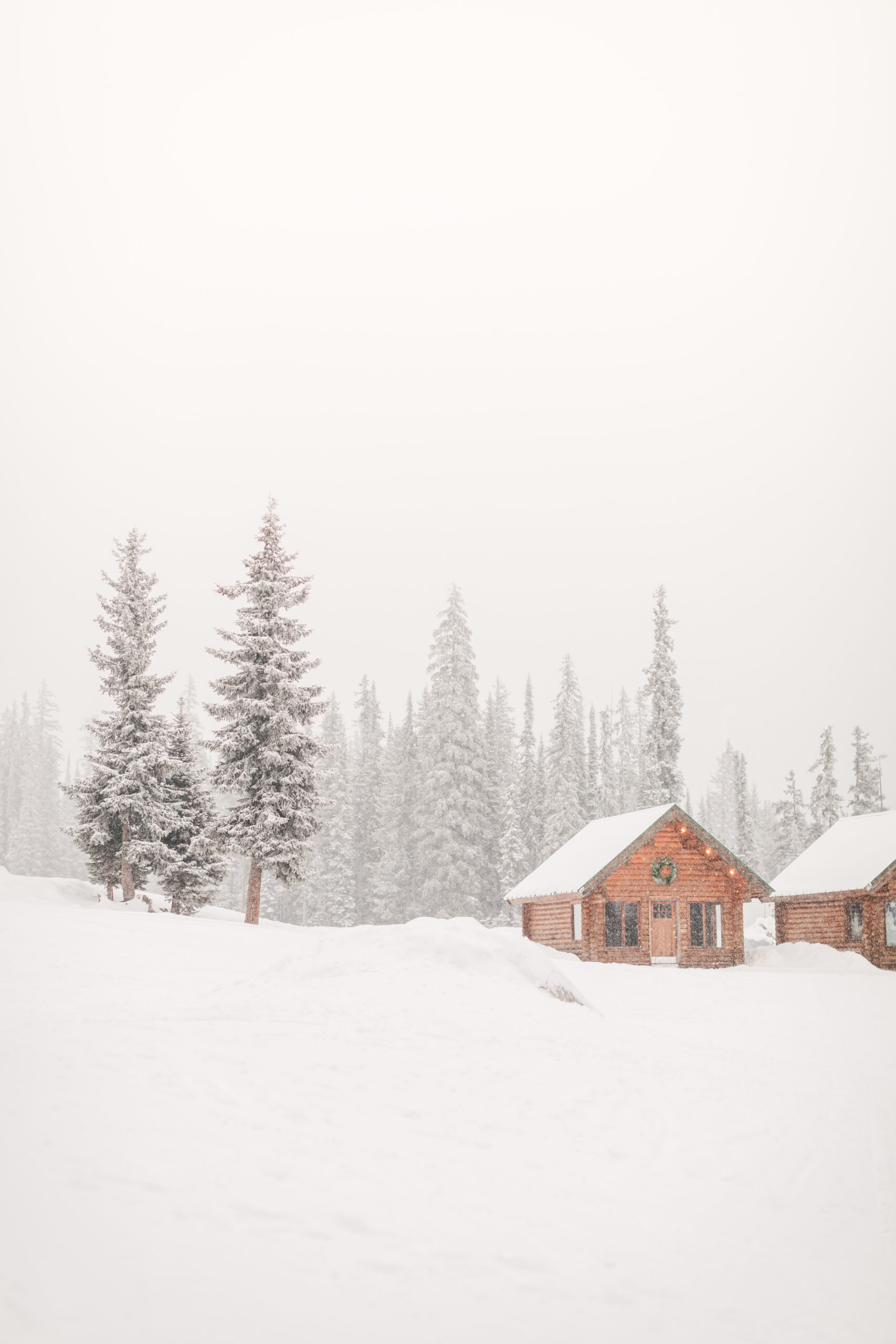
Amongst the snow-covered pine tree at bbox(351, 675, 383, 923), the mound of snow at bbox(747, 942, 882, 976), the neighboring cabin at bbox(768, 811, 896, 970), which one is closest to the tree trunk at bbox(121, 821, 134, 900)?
the mound of snow at bbox(747, 942, 882, 976)

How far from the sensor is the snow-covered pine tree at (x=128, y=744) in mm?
29484

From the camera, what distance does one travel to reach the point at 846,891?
1329 inches

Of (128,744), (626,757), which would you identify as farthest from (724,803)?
(128,744)

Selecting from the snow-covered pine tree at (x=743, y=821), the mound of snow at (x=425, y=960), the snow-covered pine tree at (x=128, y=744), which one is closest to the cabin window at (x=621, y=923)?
the snow-covered pine tree at (x=128, y=744)

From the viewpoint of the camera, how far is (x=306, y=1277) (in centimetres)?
521

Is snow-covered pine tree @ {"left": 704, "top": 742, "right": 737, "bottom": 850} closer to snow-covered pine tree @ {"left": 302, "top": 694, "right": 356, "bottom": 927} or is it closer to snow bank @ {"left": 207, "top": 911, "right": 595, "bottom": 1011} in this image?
snow-covered pine tree @ {"left": 302, "top": 694, "right": 356, "bottom": 927}

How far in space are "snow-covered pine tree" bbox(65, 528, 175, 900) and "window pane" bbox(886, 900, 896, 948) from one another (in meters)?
27.8

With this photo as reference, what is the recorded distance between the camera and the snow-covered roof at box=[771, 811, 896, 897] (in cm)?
3397

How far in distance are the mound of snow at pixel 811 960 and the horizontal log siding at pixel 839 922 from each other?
0.53 metres

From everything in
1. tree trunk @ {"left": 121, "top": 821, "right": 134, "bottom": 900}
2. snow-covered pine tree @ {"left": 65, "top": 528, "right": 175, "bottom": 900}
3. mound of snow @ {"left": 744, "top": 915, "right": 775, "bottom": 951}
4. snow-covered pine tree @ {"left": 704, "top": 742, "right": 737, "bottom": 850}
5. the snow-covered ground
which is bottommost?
mound of snow @ {"left": 744, "top": 915, "right": 775, "bottom": 951}

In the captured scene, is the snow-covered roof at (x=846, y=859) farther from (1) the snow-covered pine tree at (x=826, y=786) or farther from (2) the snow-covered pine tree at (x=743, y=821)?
(2) the snow-covered pine tree at (x=743, y=821)

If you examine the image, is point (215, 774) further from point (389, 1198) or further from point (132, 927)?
point (389, 1198)

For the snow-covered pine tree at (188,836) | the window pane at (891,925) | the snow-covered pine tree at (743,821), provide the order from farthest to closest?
the snow-covered pine tree at (743,821)
the window pane at (891,925)
the snow-covered pine tree at (188,836)

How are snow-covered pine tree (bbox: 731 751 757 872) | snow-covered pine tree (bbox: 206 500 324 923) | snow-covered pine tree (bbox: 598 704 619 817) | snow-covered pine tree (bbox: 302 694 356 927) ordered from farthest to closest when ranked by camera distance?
snow-covered pine tree (bbox: 731 751 757 872), snow-covered pine tree (bbox: 598 704 619 817), snow-covered pine tree (bbox: 302 694 356 927), snow-covered pine tree (bbox: 206 500 324 923)
